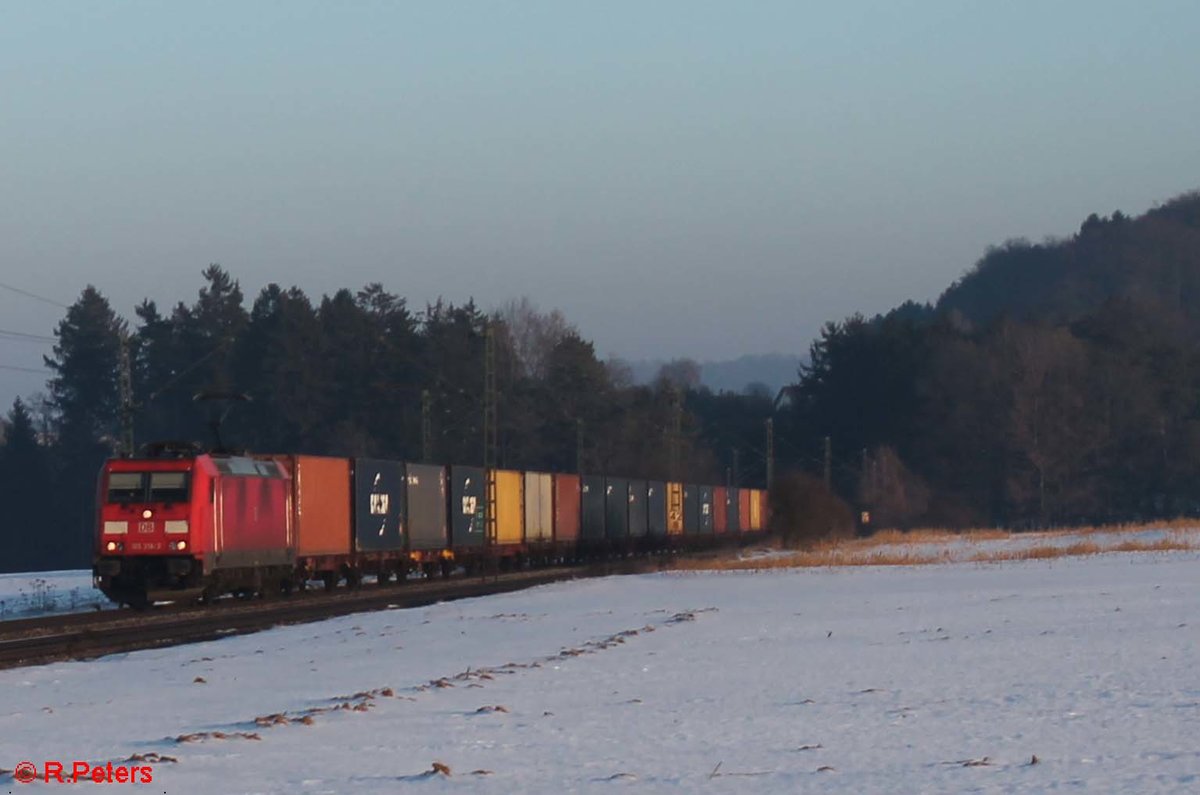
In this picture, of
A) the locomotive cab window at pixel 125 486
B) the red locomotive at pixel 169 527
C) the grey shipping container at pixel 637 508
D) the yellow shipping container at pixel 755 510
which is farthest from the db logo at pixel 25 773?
the yellow shipping container at pixel 755 510

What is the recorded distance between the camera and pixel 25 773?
1120 centimetres

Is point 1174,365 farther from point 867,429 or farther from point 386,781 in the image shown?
point 386,781

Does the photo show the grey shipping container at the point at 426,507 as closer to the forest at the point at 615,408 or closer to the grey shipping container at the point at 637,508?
the grey shipping container at the point at 637,508

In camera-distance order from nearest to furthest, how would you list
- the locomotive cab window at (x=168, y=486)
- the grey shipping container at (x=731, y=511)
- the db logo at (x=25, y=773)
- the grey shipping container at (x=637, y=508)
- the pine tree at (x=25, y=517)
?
1. the db logo at (x=25, y=773)
2. the locomotive cab window at (x=168, y=486)
3. the grey shipping container at (x=637, y=508)
4. the grey shipping container at (x=731, y=511)
5. the pine tree at (x=25, y=517)

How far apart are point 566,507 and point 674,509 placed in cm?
1602

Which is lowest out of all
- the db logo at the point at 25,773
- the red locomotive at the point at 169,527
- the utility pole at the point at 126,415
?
the db logo at the point at 25,773

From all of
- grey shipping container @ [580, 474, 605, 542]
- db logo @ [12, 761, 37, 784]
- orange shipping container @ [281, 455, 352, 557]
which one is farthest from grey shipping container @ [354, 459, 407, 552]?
db logo @ [12, 761, 37, 784]

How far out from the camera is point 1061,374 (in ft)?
393

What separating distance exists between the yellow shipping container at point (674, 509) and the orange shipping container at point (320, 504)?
36.1 metres

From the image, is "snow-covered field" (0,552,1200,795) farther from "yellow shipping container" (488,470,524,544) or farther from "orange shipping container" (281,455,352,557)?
"yellow shipping container" (488,470,524,544)

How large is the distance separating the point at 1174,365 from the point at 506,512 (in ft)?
266

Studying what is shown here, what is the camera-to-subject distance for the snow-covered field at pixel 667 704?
35.3 feet

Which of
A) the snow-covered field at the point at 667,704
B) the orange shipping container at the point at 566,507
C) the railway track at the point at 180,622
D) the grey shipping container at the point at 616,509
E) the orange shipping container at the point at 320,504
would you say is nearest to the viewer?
the snow-covered field at the point at 667,704

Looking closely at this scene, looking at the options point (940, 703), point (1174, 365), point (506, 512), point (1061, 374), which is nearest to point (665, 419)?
point (1061, 374)
